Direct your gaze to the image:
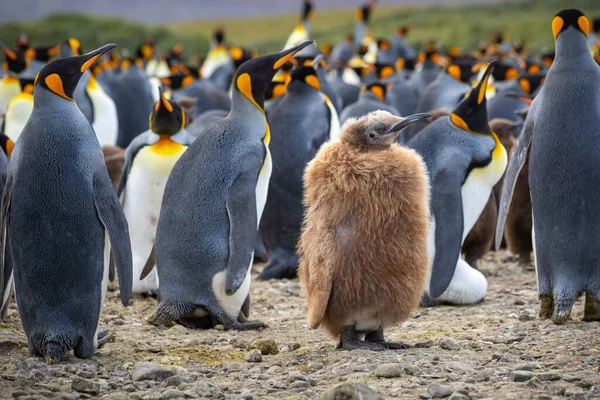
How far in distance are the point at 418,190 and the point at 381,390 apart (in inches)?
37.8

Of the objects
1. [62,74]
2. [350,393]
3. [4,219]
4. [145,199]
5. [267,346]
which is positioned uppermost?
[62,74]

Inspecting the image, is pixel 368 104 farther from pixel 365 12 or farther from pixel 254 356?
pixel 365 12

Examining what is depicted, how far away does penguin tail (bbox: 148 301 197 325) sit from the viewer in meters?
4.86

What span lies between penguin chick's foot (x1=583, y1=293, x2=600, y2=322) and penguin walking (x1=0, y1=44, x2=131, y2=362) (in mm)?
2162

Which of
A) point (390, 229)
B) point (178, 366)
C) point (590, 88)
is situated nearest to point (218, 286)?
point (178, 366)

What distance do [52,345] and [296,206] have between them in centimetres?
331

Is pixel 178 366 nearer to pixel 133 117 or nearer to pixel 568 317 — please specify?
pixel 568 317

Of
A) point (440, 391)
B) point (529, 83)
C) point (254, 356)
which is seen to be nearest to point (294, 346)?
point (254, 356)

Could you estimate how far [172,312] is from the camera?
486 cm

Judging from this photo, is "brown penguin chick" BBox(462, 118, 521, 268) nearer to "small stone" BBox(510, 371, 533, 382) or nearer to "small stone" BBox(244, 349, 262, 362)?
"small stone" BBox(244, 349, 262, 362)

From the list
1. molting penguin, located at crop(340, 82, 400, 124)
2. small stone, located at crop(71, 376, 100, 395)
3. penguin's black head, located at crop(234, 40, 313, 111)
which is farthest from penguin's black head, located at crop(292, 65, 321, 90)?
small stone, located at crop(71, 376, 100, 395)

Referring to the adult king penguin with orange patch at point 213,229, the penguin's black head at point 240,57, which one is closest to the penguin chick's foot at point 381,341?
the adult king penguin with orange patch at point 213,229

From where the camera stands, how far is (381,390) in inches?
130

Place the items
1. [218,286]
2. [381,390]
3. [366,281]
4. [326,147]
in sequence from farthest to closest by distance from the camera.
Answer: [218,286], [326,147], [366,281], [381,390]
